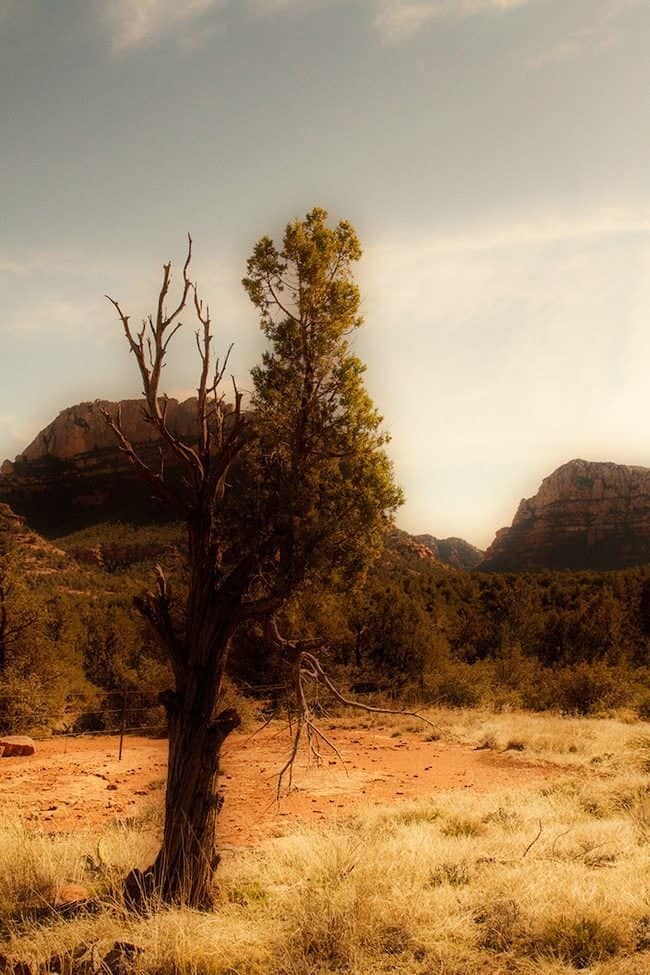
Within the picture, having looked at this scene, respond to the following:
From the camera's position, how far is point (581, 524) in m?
109

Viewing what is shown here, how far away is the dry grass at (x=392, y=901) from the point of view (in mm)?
4883

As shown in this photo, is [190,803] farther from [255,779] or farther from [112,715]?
[112,715]

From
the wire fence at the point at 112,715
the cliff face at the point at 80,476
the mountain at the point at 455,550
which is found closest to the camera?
the wire fence at the point at 112,715

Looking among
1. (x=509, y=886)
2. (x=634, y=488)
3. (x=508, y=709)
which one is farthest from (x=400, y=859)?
(x=634, y=488)

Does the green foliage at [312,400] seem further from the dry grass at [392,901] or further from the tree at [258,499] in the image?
the dry grass at [392,901]

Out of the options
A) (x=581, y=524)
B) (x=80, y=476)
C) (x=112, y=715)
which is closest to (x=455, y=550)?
(x=581, y=524)

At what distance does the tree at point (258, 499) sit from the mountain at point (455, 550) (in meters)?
119

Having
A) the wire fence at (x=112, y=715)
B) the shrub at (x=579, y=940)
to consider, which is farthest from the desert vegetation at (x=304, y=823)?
the wire fence at (x=112, y=715)

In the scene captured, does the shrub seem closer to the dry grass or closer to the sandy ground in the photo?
the dry grass

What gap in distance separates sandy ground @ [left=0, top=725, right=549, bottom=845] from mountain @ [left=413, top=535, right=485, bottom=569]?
4390 inches

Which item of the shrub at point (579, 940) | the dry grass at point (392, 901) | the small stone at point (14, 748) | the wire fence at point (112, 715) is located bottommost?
the wire fence at point (112, 715)

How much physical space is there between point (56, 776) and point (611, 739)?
12951mm

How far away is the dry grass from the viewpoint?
4883 millimetres

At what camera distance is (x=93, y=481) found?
308 ft
